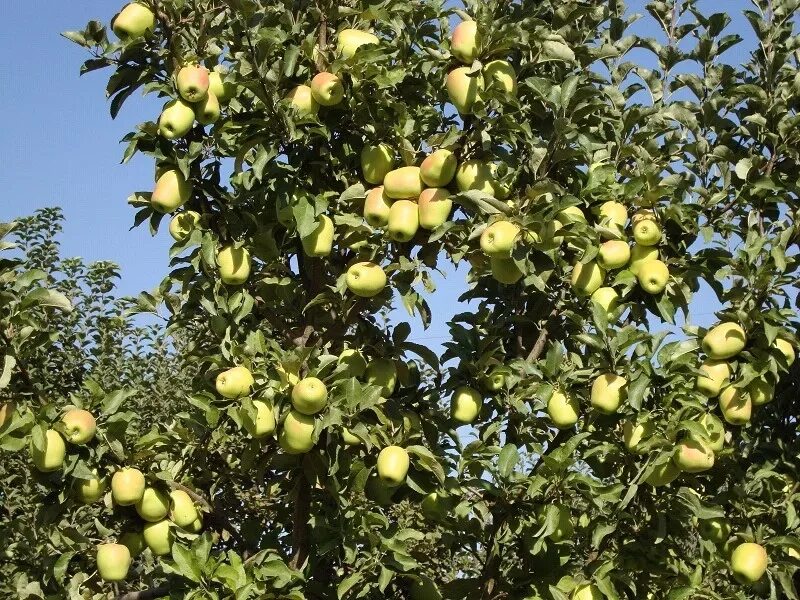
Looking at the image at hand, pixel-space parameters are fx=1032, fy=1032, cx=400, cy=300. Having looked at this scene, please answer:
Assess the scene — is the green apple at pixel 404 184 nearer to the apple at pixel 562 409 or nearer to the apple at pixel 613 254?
the apple at pixel 613 254

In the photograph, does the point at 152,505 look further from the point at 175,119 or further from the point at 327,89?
Answer: the point at 327,89

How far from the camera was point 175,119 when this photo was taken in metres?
3.57

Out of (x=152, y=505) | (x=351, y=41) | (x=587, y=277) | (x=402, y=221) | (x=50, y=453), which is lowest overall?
(x=152, y=505)

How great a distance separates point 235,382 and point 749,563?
1.93 m

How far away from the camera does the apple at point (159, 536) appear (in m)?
3.73

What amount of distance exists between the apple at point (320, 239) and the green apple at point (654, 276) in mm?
1178

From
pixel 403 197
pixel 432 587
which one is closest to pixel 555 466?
pixel 432 587

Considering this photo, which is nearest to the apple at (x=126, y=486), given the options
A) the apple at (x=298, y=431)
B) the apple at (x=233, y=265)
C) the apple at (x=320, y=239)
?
the apple at (x=298, y=431)

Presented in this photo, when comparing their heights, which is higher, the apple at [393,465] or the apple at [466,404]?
the apple at [466,404]

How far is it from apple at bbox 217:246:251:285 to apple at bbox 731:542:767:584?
80.6 inches

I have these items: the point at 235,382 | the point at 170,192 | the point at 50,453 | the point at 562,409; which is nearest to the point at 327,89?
the point at 170,192

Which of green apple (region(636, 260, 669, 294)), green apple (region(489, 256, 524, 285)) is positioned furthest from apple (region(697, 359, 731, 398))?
green apple (region(489, 256, 524, 285))

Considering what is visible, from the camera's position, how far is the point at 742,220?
407 centimetres

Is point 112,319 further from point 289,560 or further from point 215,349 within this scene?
point 289,560
